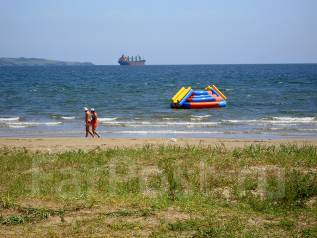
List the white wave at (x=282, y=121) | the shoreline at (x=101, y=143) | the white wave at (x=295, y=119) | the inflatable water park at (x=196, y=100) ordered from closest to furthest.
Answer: the shoreline at (x=101, y=143) < the white wave at (x=282, y=121) < the white wave at (x=295, y=119) < the inflatable water park at (x=196, y=100)

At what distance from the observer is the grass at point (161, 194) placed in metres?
6.57

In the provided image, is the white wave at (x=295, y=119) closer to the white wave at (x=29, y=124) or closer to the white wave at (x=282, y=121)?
the white wave at (x=282, y=121)

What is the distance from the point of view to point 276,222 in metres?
6.86

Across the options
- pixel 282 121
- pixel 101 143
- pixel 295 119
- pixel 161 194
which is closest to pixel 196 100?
pixel 295 119

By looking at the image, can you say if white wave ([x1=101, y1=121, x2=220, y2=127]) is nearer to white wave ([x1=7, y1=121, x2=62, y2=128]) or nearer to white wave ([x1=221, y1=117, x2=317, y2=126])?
white wave ([x1=221, y1=117, x2=317, y2=126])

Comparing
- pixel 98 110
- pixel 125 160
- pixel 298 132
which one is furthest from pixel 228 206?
pixel 98 110

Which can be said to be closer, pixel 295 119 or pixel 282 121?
pixel 282 121

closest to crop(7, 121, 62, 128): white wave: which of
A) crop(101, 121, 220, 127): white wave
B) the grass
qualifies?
crop(101, 121, 220, 127): white wave

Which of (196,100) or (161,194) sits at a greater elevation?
(196,100)

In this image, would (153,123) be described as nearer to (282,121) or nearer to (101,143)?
(282,121)

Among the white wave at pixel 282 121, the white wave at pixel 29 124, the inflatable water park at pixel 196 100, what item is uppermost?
the inflatable water park at pixel 196 100

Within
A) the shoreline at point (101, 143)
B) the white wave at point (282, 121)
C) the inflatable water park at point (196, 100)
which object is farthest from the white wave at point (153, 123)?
the shoreline at point (101, 143)

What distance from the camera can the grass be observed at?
6.57m

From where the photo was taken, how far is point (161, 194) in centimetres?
826
